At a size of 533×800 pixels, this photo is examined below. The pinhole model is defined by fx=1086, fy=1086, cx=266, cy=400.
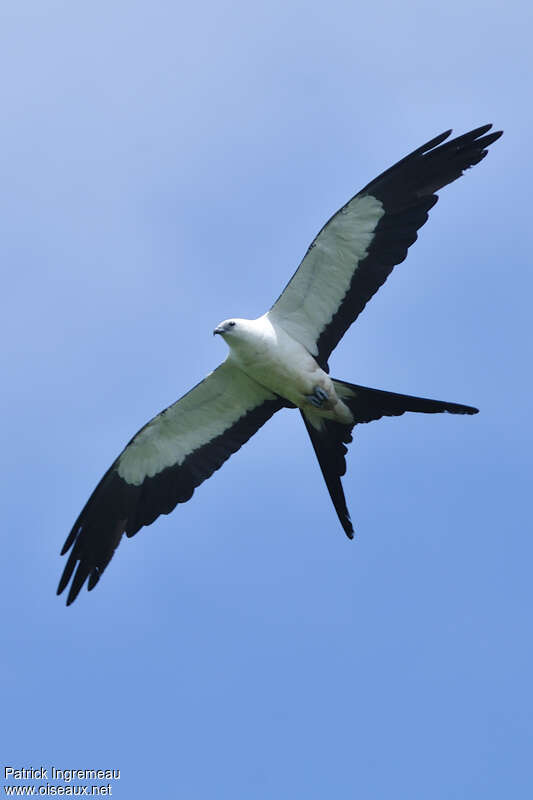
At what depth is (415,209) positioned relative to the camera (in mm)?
11664

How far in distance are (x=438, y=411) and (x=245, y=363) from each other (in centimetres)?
220

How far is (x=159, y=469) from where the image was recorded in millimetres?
12883

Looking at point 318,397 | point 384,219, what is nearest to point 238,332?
point 318,397

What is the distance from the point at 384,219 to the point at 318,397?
2.05m

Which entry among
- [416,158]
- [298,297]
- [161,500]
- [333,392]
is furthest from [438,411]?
[161,500]

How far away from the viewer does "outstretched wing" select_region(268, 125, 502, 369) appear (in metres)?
11.6

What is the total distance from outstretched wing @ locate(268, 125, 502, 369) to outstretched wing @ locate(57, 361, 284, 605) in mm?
1707

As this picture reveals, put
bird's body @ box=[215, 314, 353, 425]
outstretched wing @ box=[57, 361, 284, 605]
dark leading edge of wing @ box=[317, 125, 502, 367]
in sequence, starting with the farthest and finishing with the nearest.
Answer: outstretched wing @ box=[57, 361, 284, 605] → bird's body @ box=[215, 314, 353, 425] → dark leading edge of wing @ box=[317, 125, 502, 367]

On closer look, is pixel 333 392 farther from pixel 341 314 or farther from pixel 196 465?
pixel 196 465

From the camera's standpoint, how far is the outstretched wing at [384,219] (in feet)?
38.1

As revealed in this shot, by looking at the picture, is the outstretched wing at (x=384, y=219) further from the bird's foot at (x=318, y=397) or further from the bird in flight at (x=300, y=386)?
the bird's foot at (x=318, y=397)

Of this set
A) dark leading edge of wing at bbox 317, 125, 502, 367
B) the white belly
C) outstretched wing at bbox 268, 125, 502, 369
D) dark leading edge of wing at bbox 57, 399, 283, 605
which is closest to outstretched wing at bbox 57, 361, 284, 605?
dark leading edge of wing at bbox 57, 399, 283, 605

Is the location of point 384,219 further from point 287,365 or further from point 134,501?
point 134,501

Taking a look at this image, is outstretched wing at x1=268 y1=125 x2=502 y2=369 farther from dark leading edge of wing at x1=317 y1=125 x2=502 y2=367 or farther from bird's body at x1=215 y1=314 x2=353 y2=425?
bird's body at x1=215 y1=314 x2=353 y2=425
